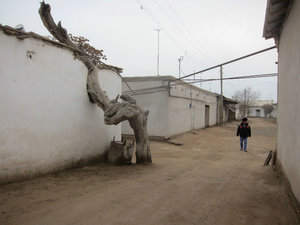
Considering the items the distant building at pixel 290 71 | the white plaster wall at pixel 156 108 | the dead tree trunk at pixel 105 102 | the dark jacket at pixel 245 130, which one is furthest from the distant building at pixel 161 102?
the distant building at pixel 290 71

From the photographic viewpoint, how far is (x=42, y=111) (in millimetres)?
5891

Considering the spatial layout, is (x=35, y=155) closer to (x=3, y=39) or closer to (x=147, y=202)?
(x=3, y=39)

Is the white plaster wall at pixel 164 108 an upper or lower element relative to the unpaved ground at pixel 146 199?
upper

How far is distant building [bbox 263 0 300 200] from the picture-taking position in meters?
3.79

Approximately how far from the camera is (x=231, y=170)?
7199 millimetres

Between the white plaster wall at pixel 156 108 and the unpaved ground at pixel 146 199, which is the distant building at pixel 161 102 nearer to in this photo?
the white plaster wall at pixel 156 108

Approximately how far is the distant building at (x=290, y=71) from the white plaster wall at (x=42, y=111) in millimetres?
5511

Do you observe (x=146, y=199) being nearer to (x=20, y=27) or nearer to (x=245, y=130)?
(x=20, y=27)

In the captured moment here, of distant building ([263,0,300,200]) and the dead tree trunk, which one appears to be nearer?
distant building ([263,0,300,200])

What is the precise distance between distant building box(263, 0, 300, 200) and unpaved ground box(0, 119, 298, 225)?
0.70m

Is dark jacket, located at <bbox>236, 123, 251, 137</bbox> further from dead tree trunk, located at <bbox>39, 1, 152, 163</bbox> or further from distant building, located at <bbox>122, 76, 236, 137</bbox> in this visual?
dead tree trunk, located at <bbox>39, 1, 152, 163</bbox>

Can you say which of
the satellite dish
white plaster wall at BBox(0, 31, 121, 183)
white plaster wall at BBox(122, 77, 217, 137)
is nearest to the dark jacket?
white plaster wall at BBox(122, 77, 217, 137)

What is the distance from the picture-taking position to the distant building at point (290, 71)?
3791 millimetres

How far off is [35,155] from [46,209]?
2288 mm
